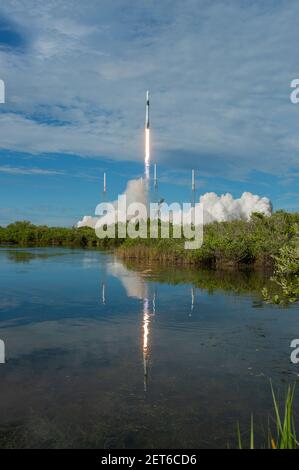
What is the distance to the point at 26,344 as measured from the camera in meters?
8.84

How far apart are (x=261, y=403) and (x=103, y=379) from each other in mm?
2308

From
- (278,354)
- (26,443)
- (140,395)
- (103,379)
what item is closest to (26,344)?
(103,379)

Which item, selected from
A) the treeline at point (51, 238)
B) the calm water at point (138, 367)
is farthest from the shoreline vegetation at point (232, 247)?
the treeline at point (51, 238)

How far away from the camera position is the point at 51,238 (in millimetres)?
57375

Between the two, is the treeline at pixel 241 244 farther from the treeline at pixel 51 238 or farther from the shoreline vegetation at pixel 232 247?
the treeline at pixel 51 238

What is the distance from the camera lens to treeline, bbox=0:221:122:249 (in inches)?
2168

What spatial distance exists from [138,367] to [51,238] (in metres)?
51.3

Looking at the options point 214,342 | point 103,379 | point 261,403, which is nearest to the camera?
point 261,403

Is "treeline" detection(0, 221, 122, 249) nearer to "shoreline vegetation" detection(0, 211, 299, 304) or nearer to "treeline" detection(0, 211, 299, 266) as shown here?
"treeline" detection(0, 211, 299, 266)

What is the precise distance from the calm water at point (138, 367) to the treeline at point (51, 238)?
132 feet

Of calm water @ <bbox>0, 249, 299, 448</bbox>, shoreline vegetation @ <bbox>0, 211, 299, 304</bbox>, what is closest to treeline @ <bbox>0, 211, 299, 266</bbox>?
shoreline vegetation @ <bbox>0, 211, 299, 304</bbox>

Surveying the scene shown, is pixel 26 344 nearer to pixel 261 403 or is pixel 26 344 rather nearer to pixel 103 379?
pixel 103 379

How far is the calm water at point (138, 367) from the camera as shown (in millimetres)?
5332

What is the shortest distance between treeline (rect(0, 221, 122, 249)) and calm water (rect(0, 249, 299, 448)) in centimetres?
4017
